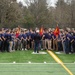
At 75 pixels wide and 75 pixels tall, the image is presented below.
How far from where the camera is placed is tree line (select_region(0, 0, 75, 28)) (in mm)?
57688

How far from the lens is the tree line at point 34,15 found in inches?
2271

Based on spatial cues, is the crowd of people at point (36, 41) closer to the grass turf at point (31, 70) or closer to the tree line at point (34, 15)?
the grass turf at point (31, 70)

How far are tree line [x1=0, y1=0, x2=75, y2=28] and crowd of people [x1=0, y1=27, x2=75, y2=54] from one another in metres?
26.5

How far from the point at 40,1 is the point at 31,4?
201 cm

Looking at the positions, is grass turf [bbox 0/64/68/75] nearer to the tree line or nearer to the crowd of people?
the crowd of people

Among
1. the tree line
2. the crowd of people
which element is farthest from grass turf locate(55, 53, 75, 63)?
the tree line

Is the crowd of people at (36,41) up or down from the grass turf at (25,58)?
up

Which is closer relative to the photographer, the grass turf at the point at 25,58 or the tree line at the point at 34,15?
the grass turf at the point at 25,58

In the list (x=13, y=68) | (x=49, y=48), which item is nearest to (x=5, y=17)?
(x=49, y=48)

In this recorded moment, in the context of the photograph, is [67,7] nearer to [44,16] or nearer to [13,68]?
[44,16]

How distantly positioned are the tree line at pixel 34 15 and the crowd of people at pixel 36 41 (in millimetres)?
26523

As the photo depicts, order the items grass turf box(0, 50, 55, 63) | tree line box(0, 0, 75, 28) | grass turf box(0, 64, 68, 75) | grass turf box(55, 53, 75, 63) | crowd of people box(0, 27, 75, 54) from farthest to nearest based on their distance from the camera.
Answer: tree line box(0, 0, 75, 28) < crowd of people box(0, 27, 75, 54) < grass turf box(55, 53, 75, 63) < grass turf box(0, 50, 55, 63) < grass turf box(0, 64, 68, 75)

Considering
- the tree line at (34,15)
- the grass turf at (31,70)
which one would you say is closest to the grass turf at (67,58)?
the grass turf at (31,70)

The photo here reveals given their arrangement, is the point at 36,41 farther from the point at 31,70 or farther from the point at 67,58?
the point at 31,70
